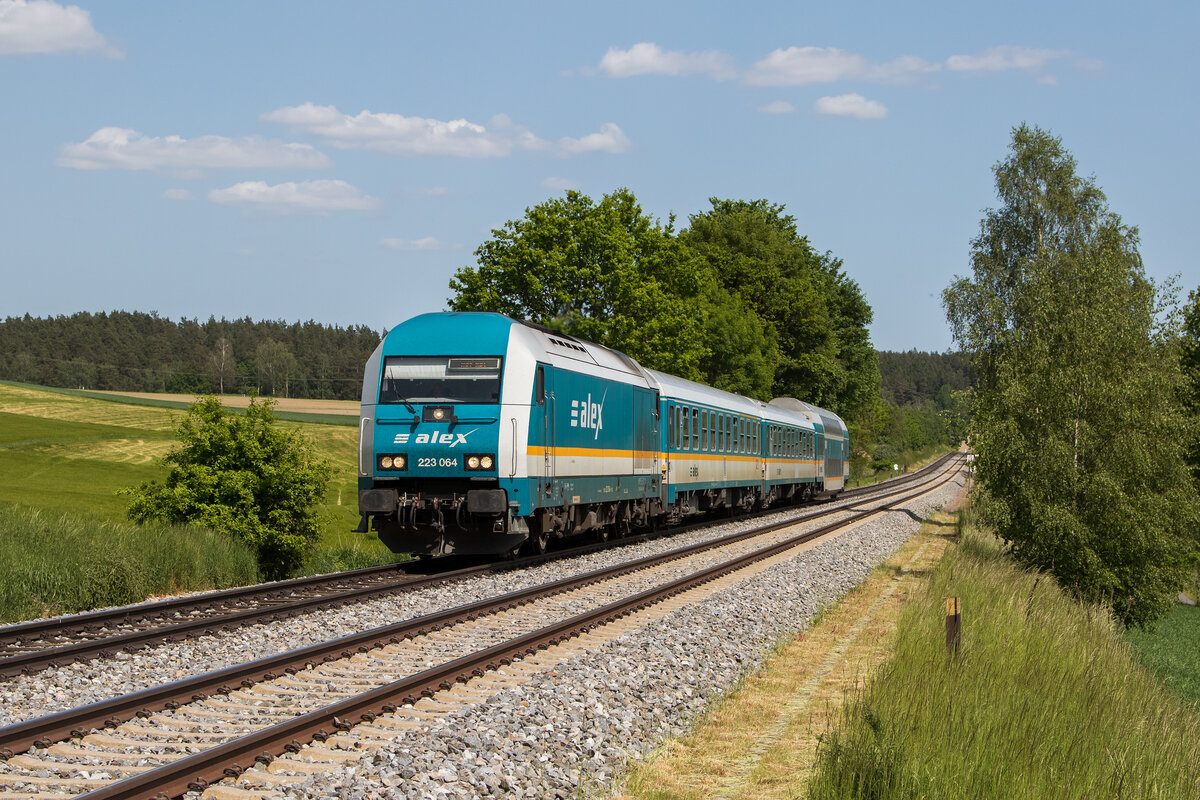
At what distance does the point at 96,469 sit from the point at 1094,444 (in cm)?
3877

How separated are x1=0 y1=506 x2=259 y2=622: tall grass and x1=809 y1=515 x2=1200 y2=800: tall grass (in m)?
9.42

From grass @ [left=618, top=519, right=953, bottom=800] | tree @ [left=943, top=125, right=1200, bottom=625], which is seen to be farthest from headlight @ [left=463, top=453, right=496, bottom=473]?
tree @ [left=943, top=125, right=1200, bottom=625]

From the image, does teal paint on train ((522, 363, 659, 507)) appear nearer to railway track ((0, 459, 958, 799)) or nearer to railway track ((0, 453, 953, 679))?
railway track ((0, 453, 953, 679))

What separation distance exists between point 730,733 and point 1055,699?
2.54 metres

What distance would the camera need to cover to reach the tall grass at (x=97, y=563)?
1221 cm

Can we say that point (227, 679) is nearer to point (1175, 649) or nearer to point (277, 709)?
point (277, 709)

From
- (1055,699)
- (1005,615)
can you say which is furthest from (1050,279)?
(1055,699)

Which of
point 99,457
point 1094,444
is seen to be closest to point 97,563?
point 1094,444

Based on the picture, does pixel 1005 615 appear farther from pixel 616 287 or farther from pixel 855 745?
pixel 616 287

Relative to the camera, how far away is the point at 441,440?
50.4ft

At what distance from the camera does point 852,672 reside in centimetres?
999

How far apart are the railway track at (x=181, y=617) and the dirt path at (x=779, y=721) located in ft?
16.7

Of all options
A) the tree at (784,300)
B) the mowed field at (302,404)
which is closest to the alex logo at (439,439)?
the tree at (784,300)

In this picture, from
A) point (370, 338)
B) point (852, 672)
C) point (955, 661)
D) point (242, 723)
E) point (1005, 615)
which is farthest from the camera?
point (370, 338)
